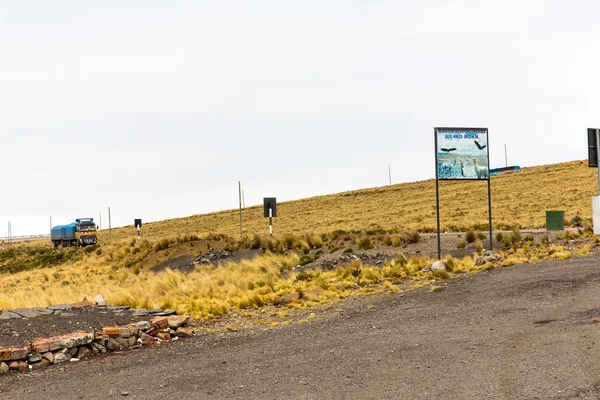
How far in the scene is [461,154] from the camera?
76.2ft

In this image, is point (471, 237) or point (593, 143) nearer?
point (593, 143)

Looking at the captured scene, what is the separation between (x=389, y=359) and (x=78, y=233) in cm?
5707

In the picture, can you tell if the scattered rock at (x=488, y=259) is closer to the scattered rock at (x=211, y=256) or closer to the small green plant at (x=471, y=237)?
the small green plant at (x=471, y=237)

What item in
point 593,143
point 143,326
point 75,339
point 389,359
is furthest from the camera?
point 593,143

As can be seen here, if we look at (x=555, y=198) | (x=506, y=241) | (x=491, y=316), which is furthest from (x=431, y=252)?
(x=555, y=198)

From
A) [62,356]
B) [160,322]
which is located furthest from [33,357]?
[160,322]

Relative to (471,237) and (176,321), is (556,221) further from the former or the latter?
(176,321)

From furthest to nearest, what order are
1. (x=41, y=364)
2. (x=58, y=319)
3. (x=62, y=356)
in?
(x=58, y=319) → (x=62, y=356) → (x=41, y=364)

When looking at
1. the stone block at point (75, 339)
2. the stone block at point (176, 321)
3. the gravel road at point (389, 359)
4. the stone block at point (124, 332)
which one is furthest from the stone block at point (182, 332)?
the stone block at point (75, 339)

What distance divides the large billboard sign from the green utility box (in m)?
8.25

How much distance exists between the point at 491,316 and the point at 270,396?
234 inches

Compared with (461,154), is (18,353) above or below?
below

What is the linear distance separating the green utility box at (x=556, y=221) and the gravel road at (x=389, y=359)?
15.4 m

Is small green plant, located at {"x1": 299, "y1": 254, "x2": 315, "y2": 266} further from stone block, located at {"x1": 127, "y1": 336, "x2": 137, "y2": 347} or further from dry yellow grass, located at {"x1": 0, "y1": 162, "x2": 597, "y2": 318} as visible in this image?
stone block, located at {"x1": 127, "y1": 336, "x2": 137, "y2": 347}
